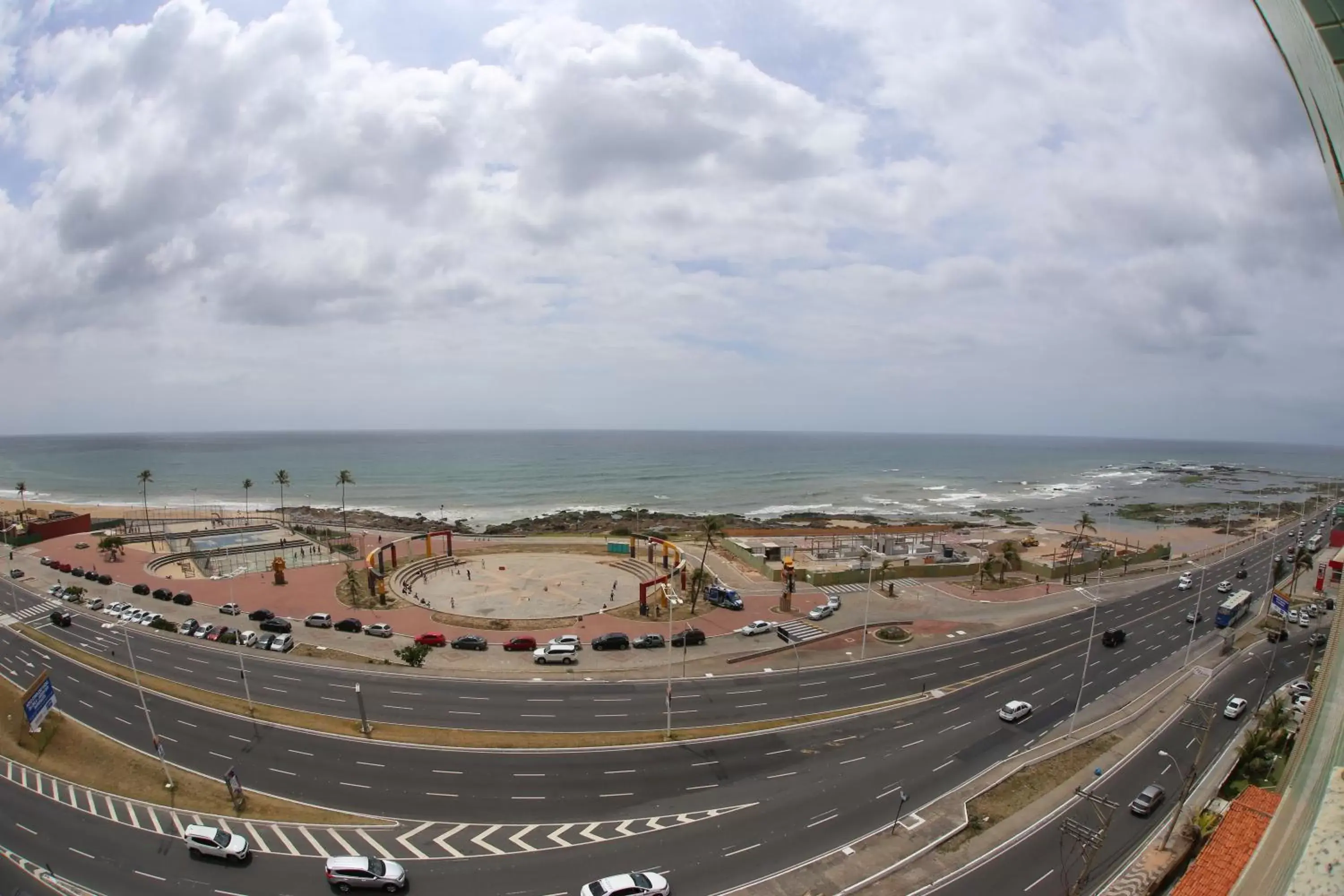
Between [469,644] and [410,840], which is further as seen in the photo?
[469,644]

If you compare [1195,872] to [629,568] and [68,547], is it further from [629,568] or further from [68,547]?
[68,547]

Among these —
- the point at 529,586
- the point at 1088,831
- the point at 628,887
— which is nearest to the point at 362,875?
the point at 628,887

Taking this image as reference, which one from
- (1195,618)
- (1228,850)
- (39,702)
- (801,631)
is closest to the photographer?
(1228,850)

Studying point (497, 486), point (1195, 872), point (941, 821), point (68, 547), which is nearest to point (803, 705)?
point (941, 821)

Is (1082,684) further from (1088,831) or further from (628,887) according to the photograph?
(628,887)

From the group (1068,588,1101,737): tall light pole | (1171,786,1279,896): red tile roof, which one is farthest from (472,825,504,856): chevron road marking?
(1068,588,1101,737): tall light pole

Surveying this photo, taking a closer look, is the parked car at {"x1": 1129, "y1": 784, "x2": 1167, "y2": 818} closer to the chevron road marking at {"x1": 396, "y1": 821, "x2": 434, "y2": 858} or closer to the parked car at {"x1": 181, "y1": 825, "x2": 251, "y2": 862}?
the chevron road marking at {"x1": 396, "y1": 821, "x2": 434, "y2": 858}

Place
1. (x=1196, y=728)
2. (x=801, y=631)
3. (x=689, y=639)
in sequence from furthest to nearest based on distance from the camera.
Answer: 1. (x=801, y=631)
2. (x=689, y=639)
3. (x=1196, y=728)

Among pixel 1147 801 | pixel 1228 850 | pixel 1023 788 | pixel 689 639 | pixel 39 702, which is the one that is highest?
pixel 39 702
